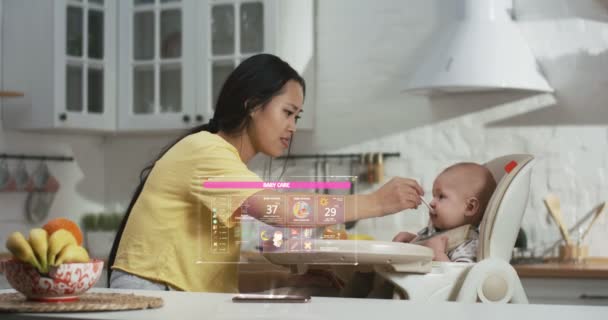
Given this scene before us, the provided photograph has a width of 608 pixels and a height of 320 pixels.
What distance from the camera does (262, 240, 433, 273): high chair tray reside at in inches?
72.3

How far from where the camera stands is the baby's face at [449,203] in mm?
2473

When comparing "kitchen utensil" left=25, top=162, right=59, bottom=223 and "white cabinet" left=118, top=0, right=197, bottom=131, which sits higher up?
"white cabinet" left=118, top=0, right=197, bottom=131

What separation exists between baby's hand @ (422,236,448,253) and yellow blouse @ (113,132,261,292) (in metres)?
0.52

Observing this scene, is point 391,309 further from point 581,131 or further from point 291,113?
point 581,131

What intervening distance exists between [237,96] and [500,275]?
738 mm

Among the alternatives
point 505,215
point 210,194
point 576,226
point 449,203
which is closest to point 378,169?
point 576,226

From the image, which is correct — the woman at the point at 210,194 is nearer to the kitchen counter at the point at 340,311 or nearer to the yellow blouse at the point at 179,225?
the yellow blouse at the point at 179,225

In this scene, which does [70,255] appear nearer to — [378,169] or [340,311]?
[340,311]

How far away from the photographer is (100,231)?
4.50 meters

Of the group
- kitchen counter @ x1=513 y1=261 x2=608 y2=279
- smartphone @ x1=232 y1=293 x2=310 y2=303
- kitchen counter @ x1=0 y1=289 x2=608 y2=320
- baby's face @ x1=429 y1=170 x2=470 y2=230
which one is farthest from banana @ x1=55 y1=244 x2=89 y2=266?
kitchen counter @ x1=513 y1=261 x2=608 y2=279

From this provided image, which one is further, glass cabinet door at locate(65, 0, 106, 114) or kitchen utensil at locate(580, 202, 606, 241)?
glass cabinet door at locate(65, 0, 106, 114)

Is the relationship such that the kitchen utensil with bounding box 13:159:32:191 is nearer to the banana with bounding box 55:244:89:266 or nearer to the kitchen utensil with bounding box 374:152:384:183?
the kitchen utensil with bounding box 374:152:384:183

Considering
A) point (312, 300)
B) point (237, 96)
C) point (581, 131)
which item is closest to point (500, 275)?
point (312, 300)

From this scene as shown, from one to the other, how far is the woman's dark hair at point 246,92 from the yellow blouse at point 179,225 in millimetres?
105
